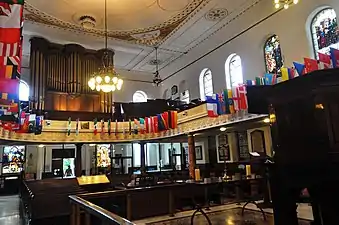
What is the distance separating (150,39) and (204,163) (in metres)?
6.82

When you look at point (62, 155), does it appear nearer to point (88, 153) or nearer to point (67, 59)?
point (88, 153)

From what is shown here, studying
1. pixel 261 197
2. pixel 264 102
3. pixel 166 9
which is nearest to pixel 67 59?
pixel 166 9

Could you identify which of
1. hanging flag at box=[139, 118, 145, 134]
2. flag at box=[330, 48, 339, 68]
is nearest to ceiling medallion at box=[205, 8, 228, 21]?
hanging flag at box=[139, 118, 145, 134]

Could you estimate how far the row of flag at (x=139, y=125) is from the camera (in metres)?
10.6

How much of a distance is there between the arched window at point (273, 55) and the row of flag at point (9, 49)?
816 centimetres

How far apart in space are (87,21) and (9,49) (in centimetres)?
762

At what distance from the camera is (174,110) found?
39.6 feet

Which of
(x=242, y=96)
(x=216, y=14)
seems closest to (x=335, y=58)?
(x=242, y=96)

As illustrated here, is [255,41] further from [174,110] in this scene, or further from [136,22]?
[136,22]

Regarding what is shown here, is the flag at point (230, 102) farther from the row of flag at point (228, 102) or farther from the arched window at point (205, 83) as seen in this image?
the arched window at point (205, 83)

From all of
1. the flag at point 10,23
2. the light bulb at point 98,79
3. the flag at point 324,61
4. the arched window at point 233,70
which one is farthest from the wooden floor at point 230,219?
the arched window at point 233,70

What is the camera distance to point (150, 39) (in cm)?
1220

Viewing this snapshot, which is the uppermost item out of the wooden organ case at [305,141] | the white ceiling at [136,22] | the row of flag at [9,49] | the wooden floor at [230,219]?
the white ceiling at [136,22]

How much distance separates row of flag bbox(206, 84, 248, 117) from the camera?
7496mm
